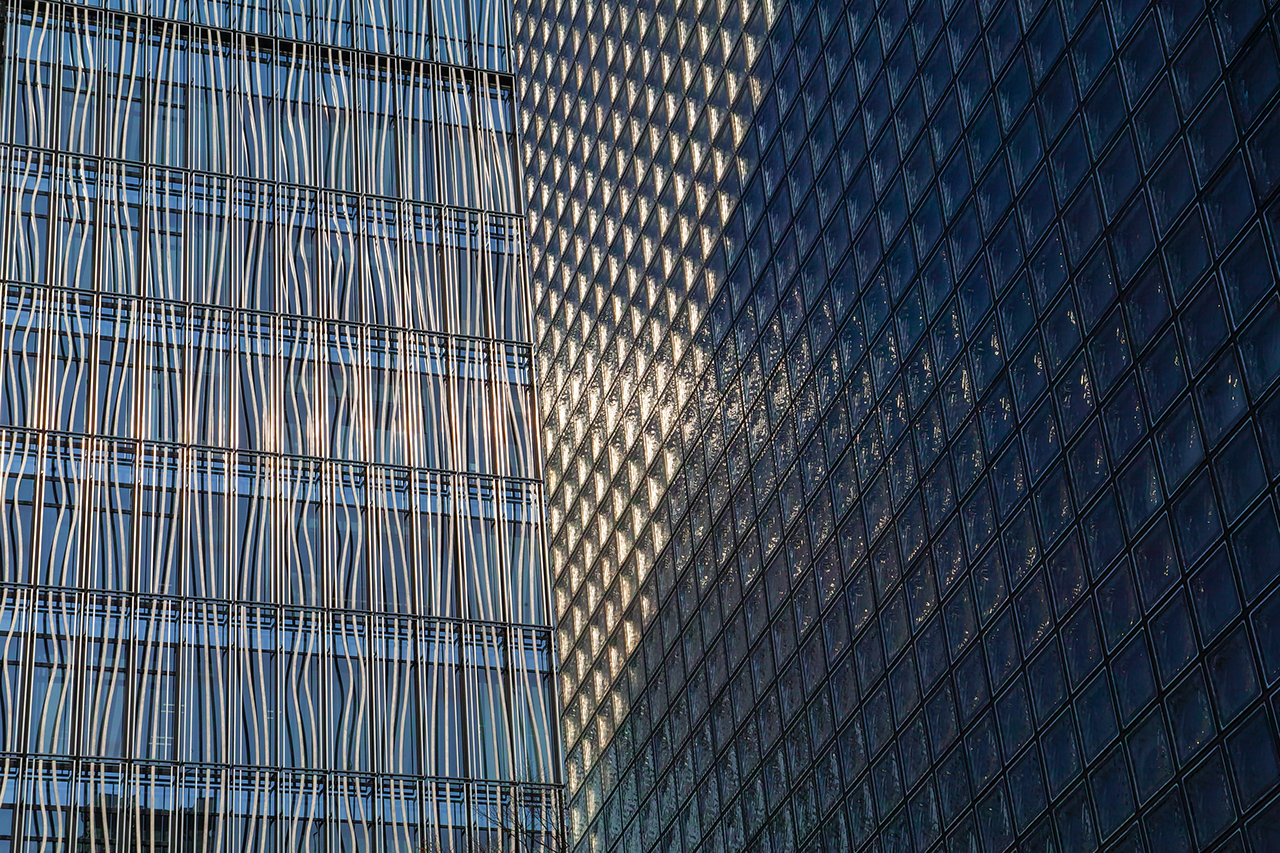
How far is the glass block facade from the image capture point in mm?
26359

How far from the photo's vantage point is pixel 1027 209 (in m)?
31.1

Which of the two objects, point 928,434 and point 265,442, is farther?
point 265,442

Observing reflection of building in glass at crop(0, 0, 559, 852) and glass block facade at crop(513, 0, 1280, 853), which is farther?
reflection of building in glass at crop(0, 0, 559, 852)

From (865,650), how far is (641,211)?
15595 millimetres

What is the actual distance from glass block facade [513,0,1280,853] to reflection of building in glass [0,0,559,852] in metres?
5.00

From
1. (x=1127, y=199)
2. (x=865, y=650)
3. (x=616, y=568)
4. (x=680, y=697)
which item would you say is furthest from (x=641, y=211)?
(x=1127, y=199)

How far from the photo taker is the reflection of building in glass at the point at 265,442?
162 ft

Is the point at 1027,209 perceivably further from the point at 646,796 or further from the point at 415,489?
the point at 415,489

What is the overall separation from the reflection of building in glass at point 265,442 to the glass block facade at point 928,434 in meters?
5.00

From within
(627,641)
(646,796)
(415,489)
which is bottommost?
(646,796)

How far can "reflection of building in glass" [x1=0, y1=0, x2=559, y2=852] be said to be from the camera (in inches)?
1949

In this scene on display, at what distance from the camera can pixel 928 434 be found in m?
33.0

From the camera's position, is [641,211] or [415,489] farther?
[415,489]

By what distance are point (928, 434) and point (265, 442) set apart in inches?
1030
